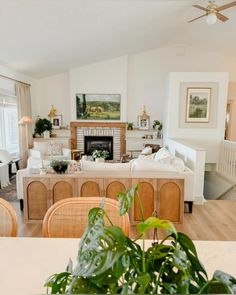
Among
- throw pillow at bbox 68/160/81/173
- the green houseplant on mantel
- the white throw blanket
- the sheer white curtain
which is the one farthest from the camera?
the sheer white curtain

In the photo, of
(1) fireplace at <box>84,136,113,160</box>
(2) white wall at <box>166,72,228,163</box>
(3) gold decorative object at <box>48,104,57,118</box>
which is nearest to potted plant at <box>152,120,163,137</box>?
(2) white wall at <box>166,72,228,163</box>

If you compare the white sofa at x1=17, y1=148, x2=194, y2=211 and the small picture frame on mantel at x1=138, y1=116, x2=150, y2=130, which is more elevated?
the small picture frame on mantel at x1=138, y1=116, x2=150, y2=130

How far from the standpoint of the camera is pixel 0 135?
6004 millimetres

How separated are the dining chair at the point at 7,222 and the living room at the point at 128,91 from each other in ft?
5.86

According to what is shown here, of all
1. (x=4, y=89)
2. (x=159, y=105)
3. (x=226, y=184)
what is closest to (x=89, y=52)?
(x=4, y=89)

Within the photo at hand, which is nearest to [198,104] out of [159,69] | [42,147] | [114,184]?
[159,69]

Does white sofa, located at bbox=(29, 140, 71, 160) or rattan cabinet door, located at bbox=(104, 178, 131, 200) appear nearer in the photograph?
rattan cabinet door, located at bbox=(104, 178, 131, 200)

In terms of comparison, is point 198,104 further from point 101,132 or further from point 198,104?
point 101,132

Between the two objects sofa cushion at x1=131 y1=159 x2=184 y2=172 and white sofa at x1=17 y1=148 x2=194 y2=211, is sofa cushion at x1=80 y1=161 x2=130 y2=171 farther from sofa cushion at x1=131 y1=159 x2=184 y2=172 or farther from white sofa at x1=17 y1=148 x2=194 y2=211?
sofa cushion at x1=131 y1=159 x2=184 y2=172

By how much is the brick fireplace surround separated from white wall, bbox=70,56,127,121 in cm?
58

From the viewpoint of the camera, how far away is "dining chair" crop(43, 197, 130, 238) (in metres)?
1.39

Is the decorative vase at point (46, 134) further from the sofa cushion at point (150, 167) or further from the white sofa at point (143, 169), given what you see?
the sofa cushion at point (150, 167)

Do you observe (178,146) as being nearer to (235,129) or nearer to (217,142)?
A: (217,142)

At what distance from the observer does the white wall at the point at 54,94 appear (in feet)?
25.7
